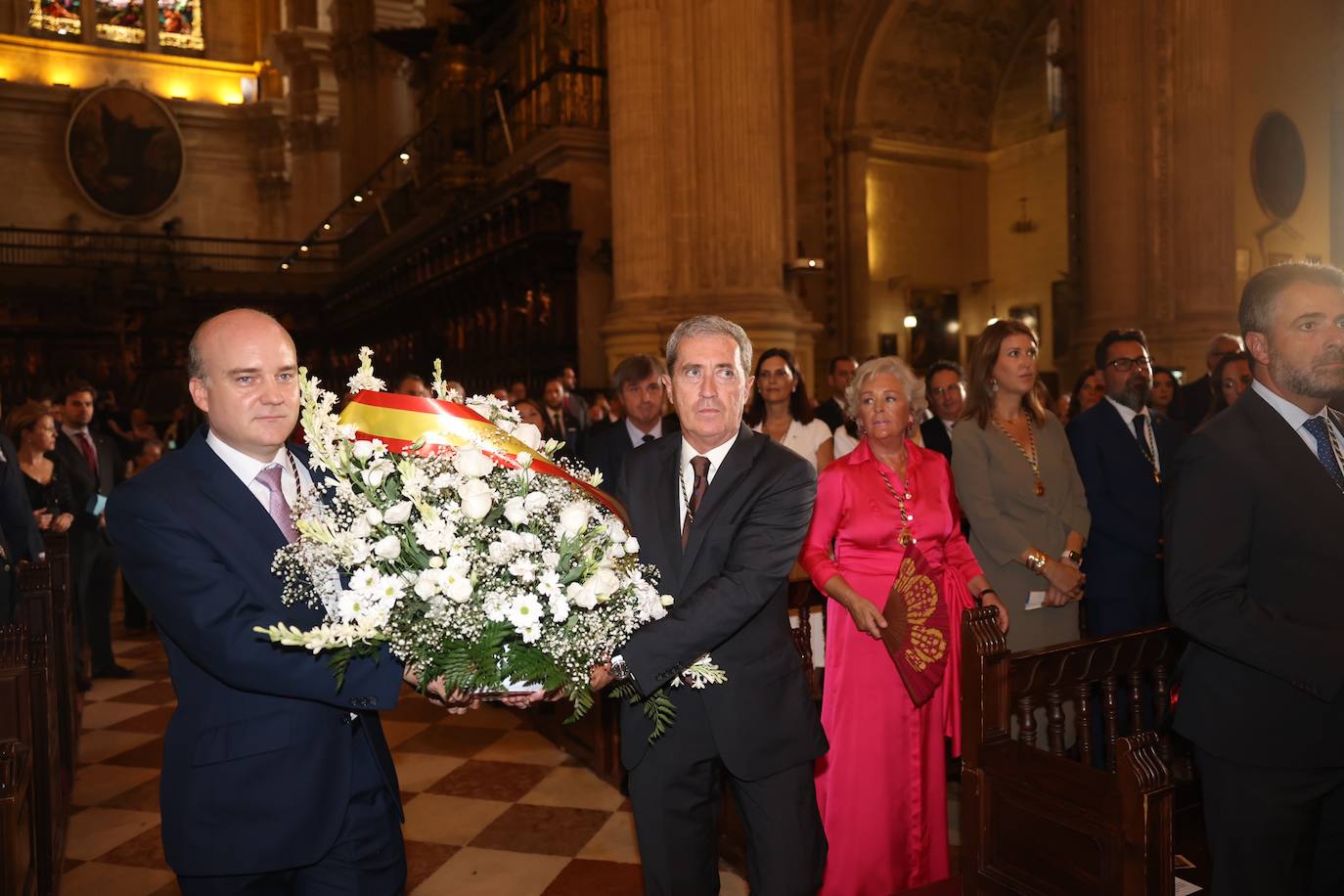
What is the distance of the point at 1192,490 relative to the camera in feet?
7.42

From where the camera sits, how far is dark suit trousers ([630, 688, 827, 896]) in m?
2.33

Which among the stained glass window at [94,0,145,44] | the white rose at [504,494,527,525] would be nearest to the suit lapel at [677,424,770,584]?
the white rose at [504,494,527,525]

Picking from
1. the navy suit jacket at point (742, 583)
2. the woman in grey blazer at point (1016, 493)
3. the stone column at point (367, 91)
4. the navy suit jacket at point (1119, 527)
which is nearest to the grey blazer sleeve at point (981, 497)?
the woman in grey blazer at point (1016, 493)

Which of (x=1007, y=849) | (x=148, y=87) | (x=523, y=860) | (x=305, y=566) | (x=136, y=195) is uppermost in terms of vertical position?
(x=148, y=87)

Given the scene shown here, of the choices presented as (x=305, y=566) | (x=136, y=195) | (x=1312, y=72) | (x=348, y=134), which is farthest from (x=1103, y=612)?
(x=136, y=195)

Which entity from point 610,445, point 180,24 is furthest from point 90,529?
point 180,24

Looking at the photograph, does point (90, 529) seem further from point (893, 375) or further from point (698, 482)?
point (698, 482)

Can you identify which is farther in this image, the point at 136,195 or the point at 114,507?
the point at 136,195

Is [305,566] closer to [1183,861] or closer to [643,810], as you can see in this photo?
[643,810]

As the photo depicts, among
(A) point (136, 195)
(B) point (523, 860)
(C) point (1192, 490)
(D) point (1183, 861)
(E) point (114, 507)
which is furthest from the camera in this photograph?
(A) point (136, 195)

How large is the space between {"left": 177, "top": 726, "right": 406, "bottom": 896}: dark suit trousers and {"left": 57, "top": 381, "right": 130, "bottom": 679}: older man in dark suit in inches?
203

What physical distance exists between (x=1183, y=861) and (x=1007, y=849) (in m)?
1.21

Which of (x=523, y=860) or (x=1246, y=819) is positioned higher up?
(x=1246, y=819)

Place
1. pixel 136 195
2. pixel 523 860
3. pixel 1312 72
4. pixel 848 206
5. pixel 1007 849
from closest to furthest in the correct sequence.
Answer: pixel 1007 849
pixel 523 860
pixel 1312 72
pixel 848 206
pixel 136 195
